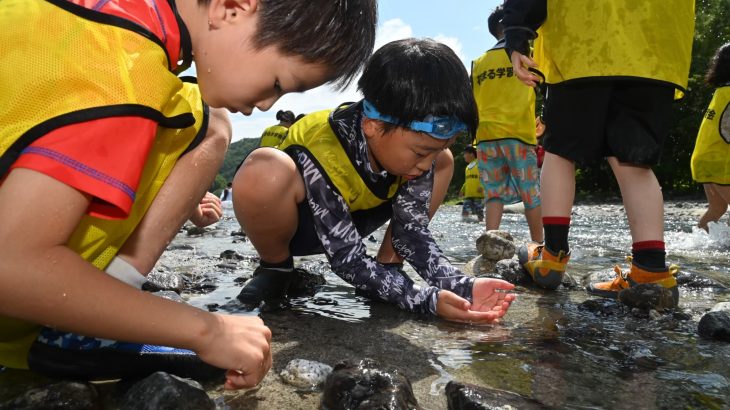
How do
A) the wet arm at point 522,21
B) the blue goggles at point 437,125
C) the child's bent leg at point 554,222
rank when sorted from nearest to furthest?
the blue goggles at point 437,125
the child's bent leg at point 554,222
the wet arm at point 522,21

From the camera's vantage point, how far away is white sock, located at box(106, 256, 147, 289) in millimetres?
1573

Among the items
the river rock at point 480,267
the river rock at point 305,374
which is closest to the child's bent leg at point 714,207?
the river rock at point 480,267

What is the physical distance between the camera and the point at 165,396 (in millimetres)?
1282

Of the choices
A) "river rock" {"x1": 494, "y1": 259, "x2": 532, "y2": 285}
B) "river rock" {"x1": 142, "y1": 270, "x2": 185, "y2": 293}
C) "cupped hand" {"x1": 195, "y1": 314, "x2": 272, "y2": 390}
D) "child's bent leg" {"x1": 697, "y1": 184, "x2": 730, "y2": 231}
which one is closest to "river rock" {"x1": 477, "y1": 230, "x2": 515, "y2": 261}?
"river rock" {"x1": 494, "y1": 259, "x2": 532, "y2": 285}

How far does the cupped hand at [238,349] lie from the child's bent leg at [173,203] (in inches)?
18.3

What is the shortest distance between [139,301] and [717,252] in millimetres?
4863

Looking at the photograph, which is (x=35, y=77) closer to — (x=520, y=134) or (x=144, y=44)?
(x=144, y=44)

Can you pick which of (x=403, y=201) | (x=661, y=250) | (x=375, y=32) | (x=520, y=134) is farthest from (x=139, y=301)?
(x=520, y=134)

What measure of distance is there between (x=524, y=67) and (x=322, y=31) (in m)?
1.95

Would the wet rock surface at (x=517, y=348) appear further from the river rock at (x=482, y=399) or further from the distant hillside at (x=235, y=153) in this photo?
the distant hillside at (x=235, y=153)

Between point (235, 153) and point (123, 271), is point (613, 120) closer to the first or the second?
point (123, 271)

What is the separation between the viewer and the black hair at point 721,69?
585 centimetres

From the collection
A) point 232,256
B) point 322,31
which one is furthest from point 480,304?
point 232,256

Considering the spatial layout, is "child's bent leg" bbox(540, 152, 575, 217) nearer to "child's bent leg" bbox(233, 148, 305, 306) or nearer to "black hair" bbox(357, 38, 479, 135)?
"black hair" bbox(357, 38, 479, 135)
